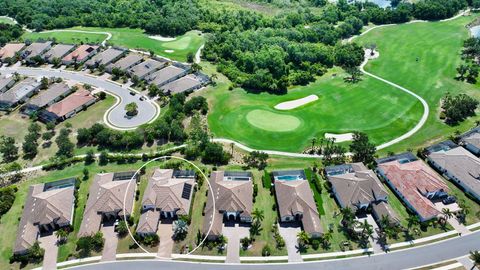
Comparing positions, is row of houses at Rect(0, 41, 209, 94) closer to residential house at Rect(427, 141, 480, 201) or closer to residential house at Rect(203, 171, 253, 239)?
residential house at Rect(203, 171, 253, 239)

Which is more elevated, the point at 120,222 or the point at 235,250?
the point at 120,222

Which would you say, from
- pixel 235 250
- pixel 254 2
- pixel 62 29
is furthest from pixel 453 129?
pixel 62 29

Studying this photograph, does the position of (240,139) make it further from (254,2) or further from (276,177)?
(254,2)

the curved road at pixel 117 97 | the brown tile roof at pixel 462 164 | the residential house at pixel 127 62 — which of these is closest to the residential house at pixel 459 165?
the brown tile roof at pixel 462 164

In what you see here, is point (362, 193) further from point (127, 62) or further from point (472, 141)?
point (127, 62)

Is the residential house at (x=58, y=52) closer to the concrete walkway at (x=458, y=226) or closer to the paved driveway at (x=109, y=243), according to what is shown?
the paved driveway at (x=109, y=243)

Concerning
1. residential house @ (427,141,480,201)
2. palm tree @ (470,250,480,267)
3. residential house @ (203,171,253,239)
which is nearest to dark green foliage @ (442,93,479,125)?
residential house @ (427,141,480,201)
